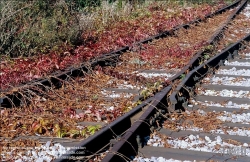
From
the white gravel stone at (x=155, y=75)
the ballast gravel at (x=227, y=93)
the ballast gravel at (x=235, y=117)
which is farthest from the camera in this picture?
the white gravel stone at (x=155, y=75)

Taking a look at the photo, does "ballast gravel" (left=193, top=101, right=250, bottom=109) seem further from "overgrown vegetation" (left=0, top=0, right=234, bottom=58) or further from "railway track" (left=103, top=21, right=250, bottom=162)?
"overgrown vegetation" (left=0, top=0, right=234, bottom=58)

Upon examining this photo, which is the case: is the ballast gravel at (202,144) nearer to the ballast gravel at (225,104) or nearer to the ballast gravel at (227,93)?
the ballast gravel at (225,104)

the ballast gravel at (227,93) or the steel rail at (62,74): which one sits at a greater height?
the steel rail at (62,74)

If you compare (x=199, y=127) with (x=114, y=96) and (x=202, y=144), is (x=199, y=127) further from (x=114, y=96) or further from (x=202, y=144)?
(x=114, y=96)

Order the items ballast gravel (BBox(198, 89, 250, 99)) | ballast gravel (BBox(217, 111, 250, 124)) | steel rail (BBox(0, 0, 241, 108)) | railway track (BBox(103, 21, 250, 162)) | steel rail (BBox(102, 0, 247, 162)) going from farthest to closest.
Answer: ballast gravel (BBox(198, 89, 250, 99)) < steel rail (BBox(0, 0, 241, 108)) < ballast gravel (BBox(217, 111, 250, 124)) < railway track (BBox(103, 21, 250, 162)) < steel rail (BBox(102, 0, 247, 162))

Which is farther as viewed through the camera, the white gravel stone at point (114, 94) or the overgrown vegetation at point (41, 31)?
the overgrown vegetation at point (41, 31)

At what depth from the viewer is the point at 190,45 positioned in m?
11.0

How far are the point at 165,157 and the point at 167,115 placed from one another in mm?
1193

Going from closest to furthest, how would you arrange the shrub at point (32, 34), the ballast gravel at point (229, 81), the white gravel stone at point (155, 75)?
the ballast gravel at point (229, 81)
the white gravel stone at point (155, 75)
the shrub at point (32, 34)

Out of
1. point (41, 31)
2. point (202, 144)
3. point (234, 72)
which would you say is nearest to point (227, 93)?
point (234, 72)

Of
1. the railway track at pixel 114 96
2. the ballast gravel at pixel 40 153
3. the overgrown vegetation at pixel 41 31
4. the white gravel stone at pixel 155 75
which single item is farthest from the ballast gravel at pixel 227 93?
the overgrown vegetation at pixel 41 31

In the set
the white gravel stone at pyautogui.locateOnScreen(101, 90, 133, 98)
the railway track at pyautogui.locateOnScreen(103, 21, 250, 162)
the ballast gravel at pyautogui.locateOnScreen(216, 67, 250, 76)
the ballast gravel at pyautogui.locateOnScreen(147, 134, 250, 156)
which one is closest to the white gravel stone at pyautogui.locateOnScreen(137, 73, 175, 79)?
the railway track at pyautogui.locateOnScreen(103, 21, 250, 162)

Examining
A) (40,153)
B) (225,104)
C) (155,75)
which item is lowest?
(155,75)

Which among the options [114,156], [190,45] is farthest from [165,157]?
[190,45]
